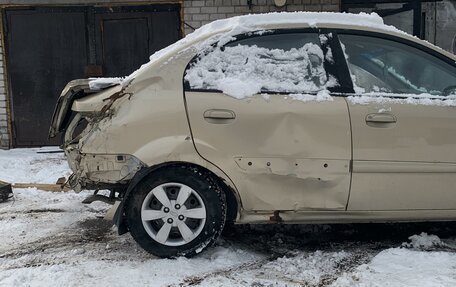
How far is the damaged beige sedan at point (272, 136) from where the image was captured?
154 inches

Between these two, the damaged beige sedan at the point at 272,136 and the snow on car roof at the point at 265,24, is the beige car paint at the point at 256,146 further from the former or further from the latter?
the snow on car roof at the point at 265,24

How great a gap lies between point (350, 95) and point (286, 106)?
52 cm

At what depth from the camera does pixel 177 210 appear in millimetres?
3936

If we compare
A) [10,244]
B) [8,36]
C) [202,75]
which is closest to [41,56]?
[8,36]

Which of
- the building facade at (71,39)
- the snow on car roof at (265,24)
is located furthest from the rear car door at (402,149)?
the building facade at (71,39)

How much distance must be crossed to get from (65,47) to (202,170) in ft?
20.3

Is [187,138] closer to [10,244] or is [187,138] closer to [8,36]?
[10,244]

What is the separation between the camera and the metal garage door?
9.04 metres

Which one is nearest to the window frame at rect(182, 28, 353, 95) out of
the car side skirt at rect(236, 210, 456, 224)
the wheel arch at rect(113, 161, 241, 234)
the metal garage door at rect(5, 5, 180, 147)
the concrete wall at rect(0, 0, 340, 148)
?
the wheel arch at rect(113, 161, 241, 234)

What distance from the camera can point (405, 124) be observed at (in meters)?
3.93

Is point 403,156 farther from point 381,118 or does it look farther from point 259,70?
point 259,70

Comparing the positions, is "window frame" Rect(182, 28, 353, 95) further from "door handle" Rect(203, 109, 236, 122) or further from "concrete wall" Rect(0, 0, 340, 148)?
"concrete wall" Rect(0, 0, 340, 148)

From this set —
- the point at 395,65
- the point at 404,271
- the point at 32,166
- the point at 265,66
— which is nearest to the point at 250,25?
the point at 265,66

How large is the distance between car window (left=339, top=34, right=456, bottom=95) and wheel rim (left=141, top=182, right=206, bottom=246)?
1633 millimetres
